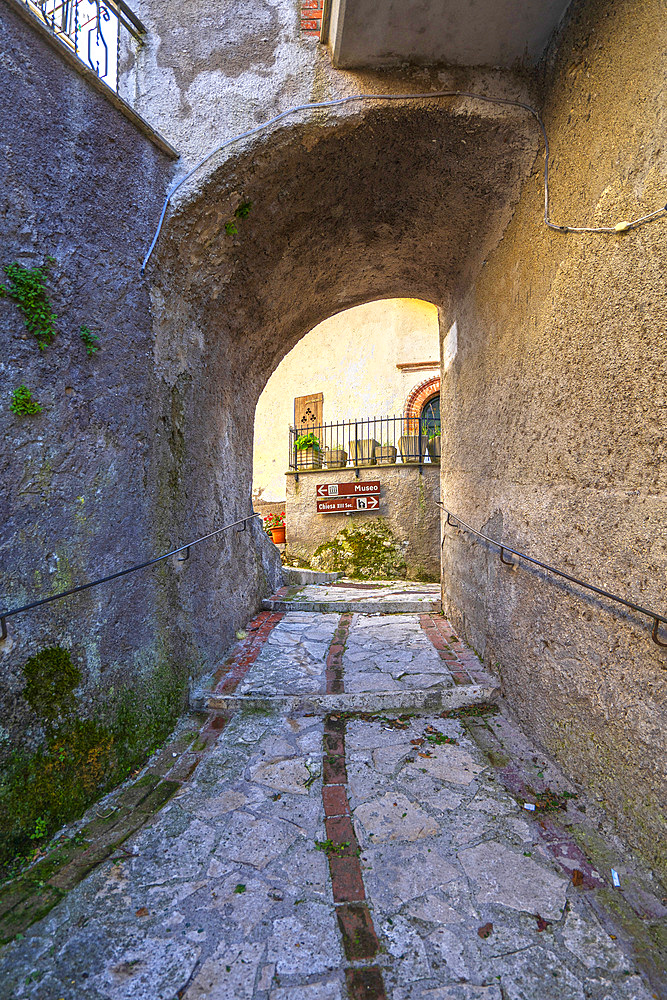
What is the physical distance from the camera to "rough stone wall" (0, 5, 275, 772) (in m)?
2.05

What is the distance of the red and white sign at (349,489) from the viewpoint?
8.98 m

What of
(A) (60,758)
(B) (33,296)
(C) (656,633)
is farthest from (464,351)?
(A) (60,758)

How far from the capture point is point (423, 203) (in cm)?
343

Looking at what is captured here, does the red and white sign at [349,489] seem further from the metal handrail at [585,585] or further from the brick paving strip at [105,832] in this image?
the brick paving strip at [105,832]

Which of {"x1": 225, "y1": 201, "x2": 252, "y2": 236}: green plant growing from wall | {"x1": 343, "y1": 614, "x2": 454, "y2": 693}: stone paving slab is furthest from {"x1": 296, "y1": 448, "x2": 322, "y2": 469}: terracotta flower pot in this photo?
{"x1": 225, "y1": 201, "x2": 252, "y2": 236}: green plant growing from wall

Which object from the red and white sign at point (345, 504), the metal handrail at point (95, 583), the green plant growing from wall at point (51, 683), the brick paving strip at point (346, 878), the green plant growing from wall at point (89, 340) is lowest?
the brick paving strip at point (346, 878)

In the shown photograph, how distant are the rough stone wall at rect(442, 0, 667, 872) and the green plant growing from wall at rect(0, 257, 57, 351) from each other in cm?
241

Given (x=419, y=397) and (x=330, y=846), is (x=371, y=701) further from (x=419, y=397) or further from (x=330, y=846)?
(x=419, y=397)

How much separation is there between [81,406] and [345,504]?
22.8 ft

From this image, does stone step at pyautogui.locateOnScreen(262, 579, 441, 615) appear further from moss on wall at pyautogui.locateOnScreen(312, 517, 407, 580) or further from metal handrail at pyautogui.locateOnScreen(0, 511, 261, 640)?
moss on wall at pyautogui.locateOnScreen(312, 517, 407, 580)

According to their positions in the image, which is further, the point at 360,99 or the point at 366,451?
the point at 366,451

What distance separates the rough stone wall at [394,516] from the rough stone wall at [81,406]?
20.2ft

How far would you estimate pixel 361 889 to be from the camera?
1.76 metres

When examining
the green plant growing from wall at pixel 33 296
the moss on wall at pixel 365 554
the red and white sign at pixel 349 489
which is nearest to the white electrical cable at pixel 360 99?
the green plant growing from wall at pixel 33 296
